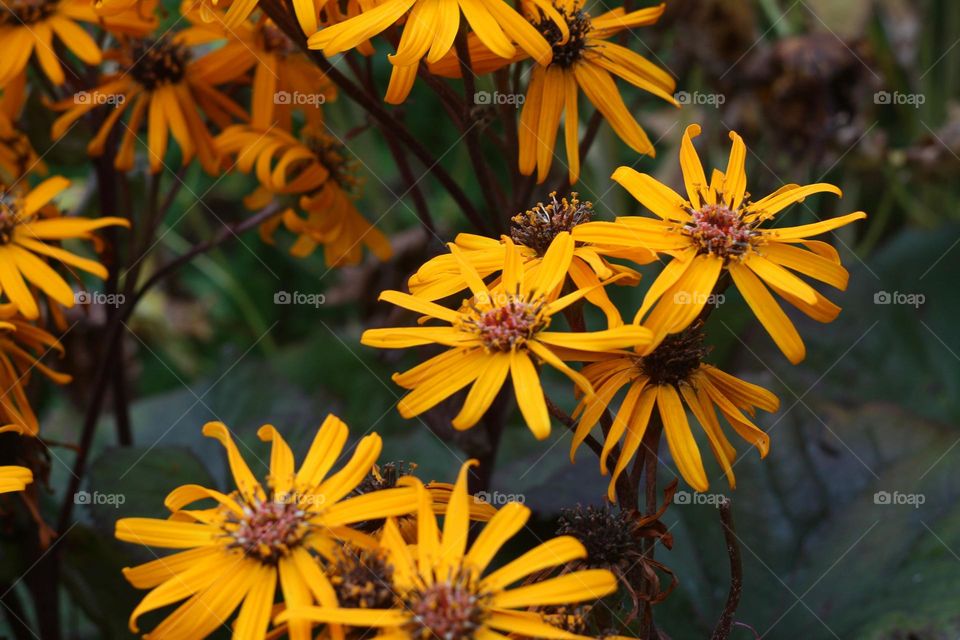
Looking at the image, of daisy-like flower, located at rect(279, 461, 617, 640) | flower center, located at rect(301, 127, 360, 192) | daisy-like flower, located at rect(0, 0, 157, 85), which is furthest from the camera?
flower center, located at rect(301, 127, 360, 192)

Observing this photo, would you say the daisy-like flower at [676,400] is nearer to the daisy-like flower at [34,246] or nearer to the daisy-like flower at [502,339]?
the daisy-like flower at [502,339]

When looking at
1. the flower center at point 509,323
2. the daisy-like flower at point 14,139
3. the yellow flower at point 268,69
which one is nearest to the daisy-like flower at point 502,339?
the flower center at point 509,323

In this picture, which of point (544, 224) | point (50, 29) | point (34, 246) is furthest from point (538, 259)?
point (50, 29)

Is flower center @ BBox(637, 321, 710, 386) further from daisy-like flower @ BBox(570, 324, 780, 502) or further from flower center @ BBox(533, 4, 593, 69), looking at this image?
flower center @ BBox(533, 4, 593, 69)

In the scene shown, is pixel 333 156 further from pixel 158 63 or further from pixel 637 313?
pixel 637 313

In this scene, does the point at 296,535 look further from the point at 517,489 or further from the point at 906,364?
the point at 906,364

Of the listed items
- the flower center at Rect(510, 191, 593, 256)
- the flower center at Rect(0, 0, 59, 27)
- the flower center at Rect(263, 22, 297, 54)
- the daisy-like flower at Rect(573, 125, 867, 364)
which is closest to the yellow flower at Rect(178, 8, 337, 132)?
the flower center at Rect(263, 22, 297, 54)
